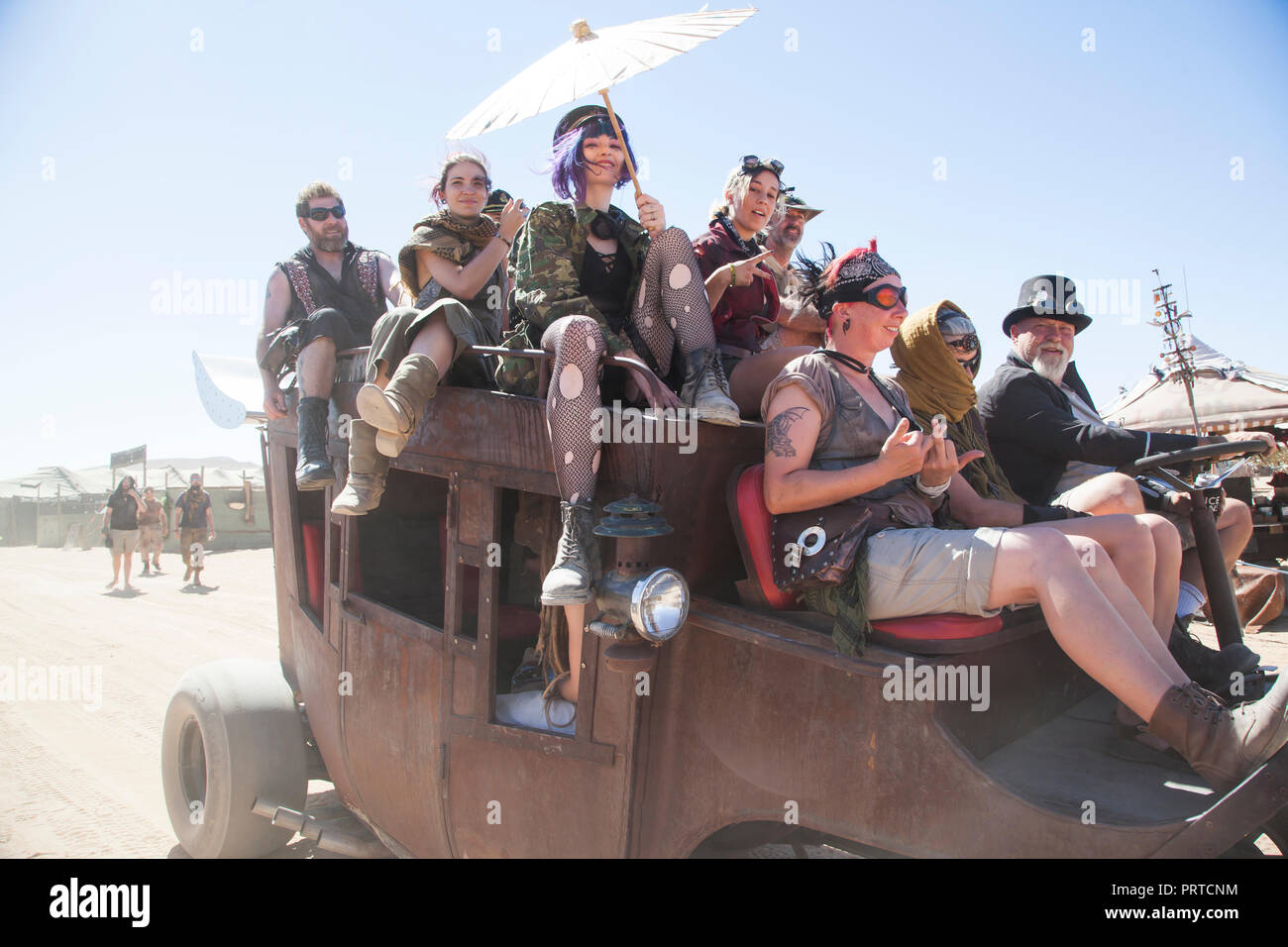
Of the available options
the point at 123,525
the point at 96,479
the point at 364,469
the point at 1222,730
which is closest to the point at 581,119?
the point at 364,469

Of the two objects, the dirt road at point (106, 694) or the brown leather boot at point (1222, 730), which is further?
the dirt road at point (106, 694)

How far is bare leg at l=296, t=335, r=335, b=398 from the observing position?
13.0 feet

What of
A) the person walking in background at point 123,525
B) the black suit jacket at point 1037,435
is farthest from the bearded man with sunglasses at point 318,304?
the person walking in background at point 123,525

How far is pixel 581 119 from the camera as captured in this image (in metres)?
3.35

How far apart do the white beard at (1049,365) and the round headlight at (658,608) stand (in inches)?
96.8

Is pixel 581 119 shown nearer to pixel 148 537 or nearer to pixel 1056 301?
pixel 1056 301

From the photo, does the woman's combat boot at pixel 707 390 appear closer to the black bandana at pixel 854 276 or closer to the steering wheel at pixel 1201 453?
the black bandana at pixel 854 276

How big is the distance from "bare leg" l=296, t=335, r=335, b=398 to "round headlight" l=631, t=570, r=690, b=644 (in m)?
2.38

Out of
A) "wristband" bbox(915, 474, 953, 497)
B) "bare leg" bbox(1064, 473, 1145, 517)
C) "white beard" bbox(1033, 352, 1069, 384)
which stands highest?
"white beard" bbox(1033, 352, 1069, 384)

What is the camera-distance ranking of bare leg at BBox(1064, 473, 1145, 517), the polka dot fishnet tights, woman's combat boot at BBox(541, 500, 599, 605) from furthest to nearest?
1. bare leg at BBox(1064, 473, 1145, 517)
2. the polka dot fishnet tights
3. woman's combat boot at BBox(541, 500, 599, 605)

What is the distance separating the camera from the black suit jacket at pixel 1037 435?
11.3 feet

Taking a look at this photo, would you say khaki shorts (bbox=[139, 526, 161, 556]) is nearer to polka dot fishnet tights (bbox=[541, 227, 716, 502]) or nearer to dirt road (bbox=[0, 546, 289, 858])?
dirt road (bbox=[0, 546, 289, 858])

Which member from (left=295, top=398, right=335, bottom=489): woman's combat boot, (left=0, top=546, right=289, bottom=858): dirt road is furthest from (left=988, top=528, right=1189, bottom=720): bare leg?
(left=0, top=546, right=289, bottom=858): dirt road
